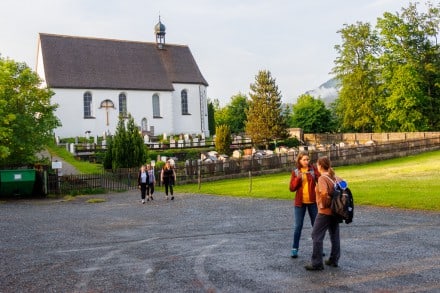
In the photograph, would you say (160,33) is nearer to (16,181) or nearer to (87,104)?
(87,104)

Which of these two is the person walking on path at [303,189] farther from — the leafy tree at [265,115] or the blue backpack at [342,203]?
the leafy tree at [265,115]

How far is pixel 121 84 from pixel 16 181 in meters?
36.8

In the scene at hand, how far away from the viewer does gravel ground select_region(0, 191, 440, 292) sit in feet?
21.9

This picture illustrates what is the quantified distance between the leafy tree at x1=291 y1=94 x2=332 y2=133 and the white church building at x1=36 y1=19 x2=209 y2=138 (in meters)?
13.3

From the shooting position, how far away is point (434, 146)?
41.7 m

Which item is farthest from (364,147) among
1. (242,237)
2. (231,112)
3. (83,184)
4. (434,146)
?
(231,112)

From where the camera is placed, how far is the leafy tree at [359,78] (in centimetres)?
5659

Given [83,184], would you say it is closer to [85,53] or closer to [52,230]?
[52,230]

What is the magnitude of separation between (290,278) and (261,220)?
5978mm

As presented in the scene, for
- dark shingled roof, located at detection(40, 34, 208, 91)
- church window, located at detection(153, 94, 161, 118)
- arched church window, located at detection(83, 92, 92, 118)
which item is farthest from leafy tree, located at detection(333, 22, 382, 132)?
arched church window, located at detection(83, 92, 92, 118)

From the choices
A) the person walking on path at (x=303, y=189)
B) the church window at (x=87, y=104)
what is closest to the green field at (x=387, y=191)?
the person walking on path at (x=303, y=189)

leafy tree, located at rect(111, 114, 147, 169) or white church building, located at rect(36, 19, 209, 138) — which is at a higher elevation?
white church building, located at rect(36, 19, 209, 138)

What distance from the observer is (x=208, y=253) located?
873cm

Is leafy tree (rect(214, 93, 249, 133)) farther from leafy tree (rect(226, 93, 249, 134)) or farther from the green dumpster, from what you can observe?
the green dumpster
